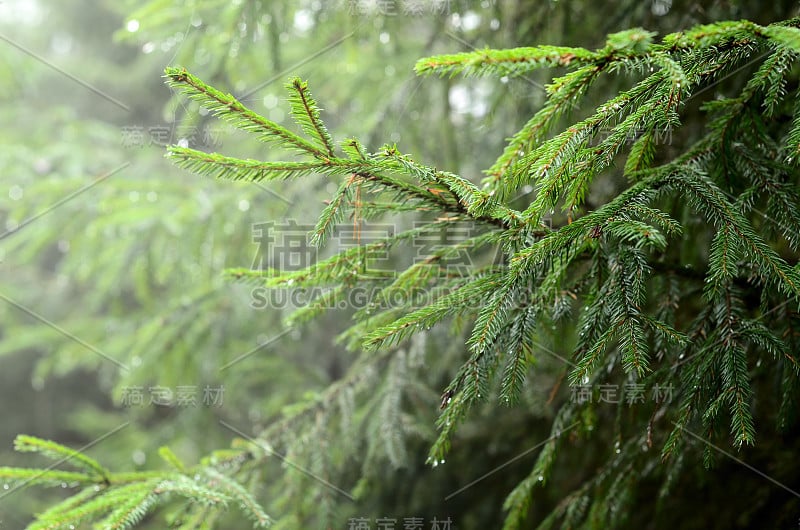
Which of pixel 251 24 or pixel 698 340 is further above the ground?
pixel 251 24

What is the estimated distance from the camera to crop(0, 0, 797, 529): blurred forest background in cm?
226

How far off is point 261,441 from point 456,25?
6.90 feet

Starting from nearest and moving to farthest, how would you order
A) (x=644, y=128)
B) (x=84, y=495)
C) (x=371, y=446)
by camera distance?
(x=644, y=128) → (x=84, y=495) → (x=371, y=446)

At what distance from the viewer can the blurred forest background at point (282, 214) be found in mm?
2258

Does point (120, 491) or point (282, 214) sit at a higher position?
point (282, 214)

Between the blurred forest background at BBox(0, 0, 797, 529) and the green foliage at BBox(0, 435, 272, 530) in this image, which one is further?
the blurred forest background at BBox(0, 0, 797, 529)

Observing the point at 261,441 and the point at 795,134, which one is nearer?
the point at 795,134

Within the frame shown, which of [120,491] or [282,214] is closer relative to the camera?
[120,491]

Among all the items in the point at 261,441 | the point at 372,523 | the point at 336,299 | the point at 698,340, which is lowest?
the point at 372,523

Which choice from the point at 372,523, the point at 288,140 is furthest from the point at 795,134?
the point at 372,523

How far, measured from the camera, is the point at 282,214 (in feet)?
9.69

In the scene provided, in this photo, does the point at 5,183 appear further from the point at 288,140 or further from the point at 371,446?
the point at 288,140

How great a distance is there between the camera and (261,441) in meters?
1.96

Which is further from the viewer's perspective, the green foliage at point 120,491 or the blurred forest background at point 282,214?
the blurred forest background at point 282,214
